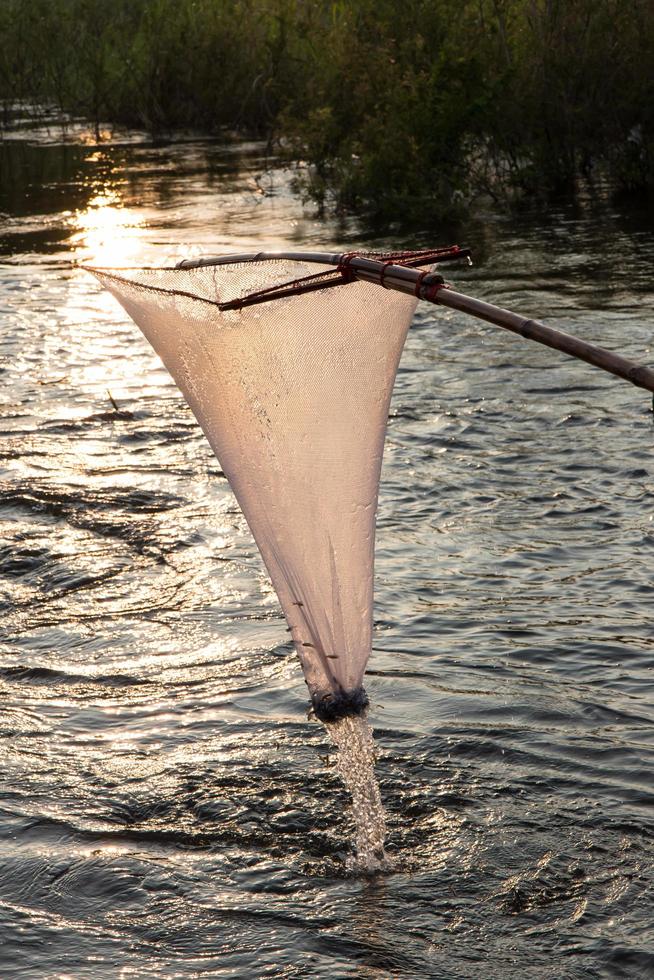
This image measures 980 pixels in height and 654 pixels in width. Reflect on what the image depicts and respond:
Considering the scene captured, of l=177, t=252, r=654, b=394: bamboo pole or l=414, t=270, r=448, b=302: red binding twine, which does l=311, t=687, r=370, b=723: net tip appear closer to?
l=177, t=252, r=654, b=394: bamboo pole

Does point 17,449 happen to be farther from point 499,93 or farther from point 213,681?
point 499,93

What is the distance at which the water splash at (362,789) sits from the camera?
401cm

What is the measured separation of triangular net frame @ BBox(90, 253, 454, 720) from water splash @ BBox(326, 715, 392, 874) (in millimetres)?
160

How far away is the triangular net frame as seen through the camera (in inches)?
149

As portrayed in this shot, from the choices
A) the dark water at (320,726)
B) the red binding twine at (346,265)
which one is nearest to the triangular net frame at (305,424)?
the red binding twine at (346,265)

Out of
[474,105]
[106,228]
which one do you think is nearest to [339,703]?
[474,105]

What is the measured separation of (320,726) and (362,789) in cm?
64

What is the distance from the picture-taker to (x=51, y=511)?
6.99 meters

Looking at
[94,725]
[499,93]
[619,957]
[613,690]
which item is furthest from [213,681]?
[499,93]

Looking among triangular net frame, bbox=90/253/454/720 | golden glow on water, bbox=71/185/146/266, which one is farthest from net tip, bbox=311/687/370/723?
golden glow on water, bbox=71/185/146/266

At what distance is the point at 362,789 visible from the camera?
4195 millimetres

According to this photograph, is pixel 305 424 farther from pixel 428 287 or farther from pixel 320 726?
pixel 320 726

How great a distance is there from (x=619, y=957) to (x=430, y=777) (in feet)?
3.39

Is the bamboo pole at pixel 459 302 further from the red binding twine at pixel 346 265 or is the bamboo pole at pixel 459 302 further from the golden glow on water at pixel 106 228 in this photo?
the golden glow on water at pixel 106 228
